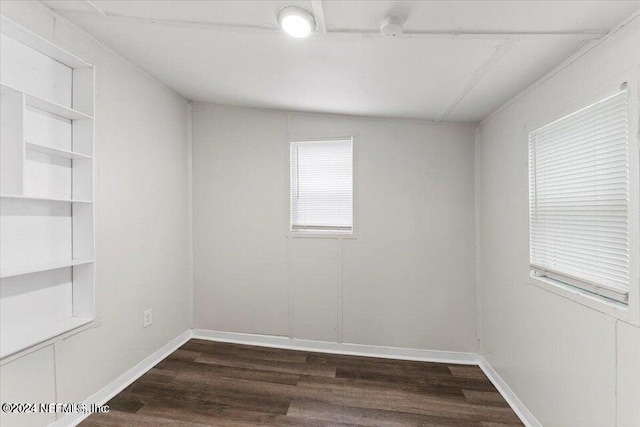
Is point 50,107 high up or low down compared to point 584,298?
up

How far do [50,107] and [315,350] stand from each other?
2704 millimetres

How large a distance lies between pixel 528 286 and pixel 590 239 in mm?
591

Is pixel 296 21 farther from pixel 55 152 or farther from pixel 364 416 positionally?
pixel 364 416

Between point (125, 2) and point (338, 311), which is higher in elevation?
point (125, 2)

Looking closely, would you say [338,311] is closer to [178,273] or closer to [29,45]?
[178,273]

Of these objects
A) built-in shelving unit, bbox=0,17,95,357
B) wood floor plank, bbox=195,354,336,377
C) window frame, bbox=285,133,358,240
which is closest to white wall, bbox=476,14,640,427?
window frame, bbox=285,133,358,240

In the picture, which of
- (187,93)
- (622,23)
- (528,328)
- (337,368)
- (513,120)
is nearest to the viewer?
(622,23)

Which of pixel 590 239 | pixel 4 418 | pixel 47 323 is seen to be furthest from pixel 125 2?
pixel 590 239

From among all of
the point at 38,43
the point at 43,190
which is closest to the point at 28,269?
the point at 43,190

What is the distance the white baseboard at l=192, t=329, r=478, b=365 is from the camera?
269cm

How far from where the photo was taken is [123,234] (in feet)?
7.22

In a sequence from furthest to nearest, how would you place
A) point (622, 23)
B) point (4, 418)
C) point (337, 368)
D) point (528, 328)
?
point (337, 368) → point (528, 328) → point (4, 418) → point (622, 23)

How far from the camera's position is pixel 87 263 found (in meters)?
1.71

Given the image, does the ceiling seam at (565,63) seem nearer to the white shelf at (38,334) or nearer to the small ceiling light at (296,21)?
the small ceiling light at (296,21)
